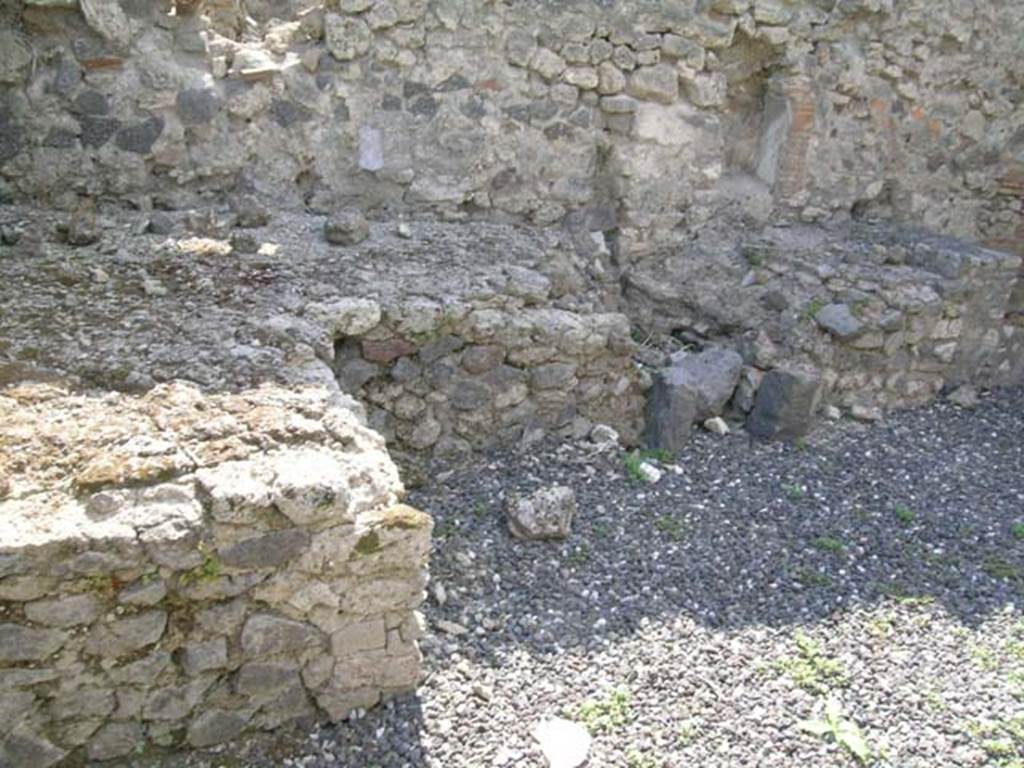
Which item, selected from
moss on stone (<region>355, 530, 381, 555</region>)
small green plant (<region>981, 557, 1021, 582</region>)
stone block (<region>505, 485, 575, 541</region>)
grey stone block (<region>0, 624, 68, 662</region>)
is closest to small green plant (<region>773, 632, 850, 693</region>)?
stone block (<region>505, 485, 575, 541</region>)

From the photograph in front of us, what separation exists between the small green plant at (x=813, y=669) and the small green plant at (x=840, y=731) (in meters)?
0.13

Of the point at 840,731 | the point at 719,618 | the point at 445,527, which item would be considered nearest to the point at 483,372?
the point at 445,527

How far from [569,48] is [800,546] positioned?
3.16m

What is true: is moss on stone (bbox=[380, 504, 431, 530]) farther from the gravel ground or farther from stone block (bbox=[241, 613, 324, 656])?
the gravel ground

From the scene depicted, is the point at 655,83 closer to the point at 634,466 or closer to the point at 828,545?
the point at 634,466

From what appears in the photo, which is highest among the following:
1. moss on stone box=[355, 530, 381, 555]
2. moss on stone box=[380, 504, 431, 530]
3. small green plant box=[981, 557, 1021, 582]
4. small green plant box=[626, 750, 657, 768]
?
moss on stone box=[380, 504, 431, 530]

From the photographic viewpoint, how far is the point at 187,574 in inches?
101

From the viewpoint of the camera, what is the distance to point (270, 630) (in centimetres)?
271

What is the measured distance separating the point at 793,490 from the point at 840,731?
1.65 meters

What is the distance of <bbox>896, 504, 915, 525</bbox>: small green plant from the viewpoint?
445 cm

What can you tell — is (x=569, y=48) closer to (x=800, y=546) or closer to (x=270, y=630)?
(x=800, y=546)

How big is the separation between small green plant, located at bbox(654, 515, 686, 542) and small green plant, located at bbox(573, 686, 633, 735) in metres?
1.01

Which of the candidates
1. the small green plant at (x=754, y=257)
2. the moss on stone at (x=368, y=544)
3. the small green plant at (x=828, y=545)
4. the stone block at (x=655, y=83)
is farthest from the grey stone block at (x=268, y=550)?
the small green plant at (x=754, y=257)

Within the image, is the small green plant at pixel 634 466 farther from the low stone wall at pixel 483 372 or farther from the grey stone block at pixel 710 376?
the grey stone block at pixel 710 376
